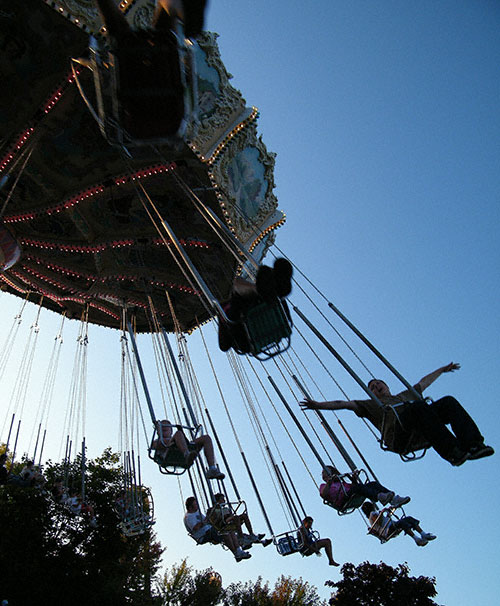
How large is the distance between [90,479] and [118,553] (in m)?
2.50

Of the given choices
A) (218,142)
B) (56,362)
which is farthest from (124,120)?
(56,362)

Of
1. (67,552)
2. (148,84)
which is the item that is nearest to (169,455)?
(148,84)

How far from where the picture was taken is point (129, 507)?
8297mm

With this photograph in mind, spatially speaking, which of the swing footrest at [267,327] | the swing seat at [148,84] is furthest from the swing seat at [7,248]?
the swing footrest at [267,327]

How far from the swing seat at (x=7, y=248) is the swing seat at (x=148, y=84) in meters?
4.90

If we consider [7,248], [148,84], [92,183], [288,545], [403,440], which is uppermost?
[7,248]

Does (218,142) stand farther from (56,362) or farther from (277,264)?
(56,362)

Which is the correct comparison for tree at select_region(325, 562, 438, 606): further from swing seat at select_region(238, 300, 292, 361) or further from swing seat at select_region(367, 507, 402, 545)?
swing seat at select_region(238, 300, 292, 361)

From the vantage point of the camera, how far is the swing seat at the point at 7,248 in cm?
779

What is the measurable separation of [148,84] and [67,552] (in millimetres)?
13320

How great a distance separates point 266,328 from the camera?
13.7ft

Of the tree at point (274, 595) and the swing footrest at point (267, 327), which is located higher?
the tree at point (274, 595)

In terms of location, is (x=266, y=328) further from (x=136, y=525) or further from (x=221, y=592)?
(x=221, y=592)

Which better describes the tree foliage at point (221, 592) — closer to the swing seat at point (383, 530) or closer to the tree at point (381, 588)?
the tree at point (381, 588)
